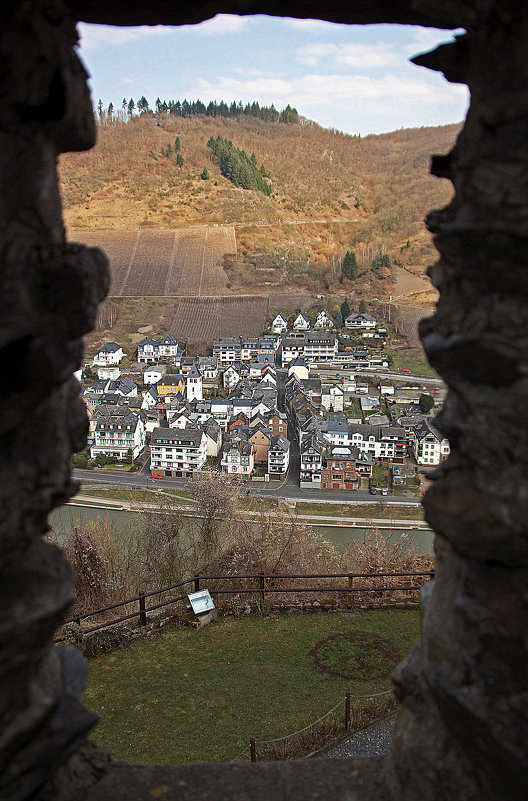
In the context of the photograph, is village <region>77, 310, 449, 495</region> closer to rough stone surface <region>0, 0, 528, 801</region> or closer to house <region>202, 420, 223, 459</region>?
house <region>202, 420, 223, 459</region>

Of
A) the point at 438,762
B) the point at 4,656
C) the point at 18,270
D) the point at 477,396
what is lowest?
the point at 438,762

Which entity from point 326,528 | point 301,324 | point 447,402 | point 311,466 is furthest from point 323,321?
point 447,402

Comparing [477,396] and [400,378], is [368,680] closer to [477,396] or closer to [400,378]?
[477,396]

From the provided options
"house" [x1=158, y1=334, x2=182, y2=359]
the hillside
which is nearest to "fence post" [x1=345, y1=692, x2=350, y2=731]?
"house" [x1=158, y1=334, x2=182, y2=359]

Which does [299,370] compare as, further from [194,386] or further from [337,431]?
[337,431]

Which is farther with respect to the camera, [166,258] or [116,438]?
[166,258]

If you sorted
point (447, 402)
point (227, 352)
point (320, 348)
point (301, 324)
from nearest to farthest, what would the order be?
1. point (447, 402)
2. point (227, 352)
3. point (320, 348)
4. point (301, 324)

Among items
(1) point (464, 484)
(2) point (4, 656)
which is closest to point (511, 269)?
(1) point (464, 484)
